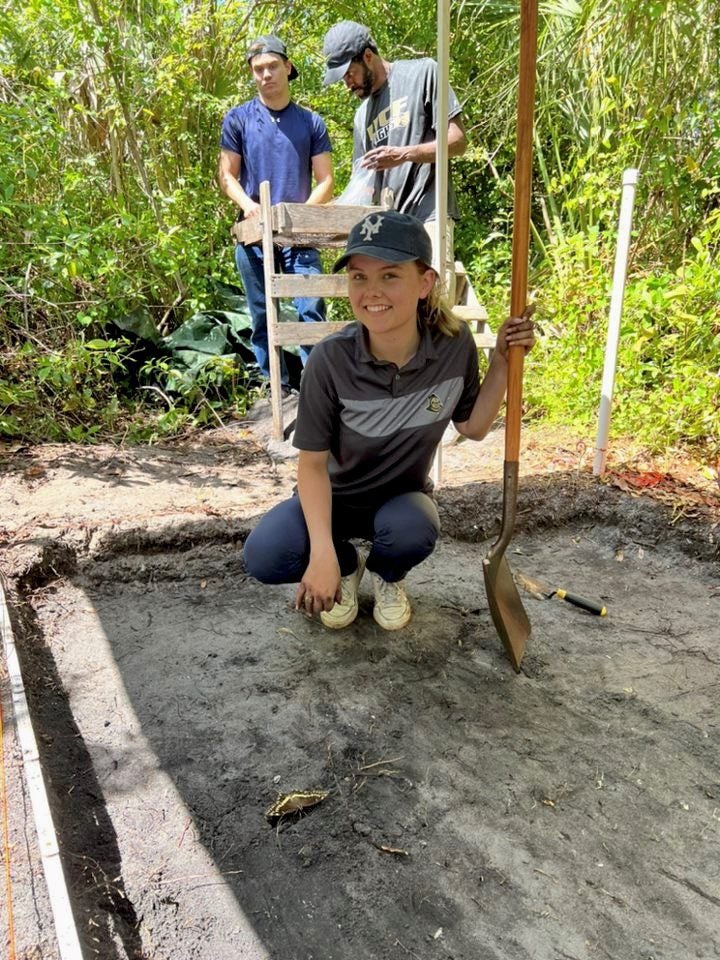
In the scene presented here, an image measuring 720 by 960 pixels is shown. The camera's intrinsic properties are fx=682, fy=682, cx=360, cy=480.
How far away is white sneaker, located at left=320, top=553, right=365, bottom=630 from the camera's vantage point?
2.30 meters

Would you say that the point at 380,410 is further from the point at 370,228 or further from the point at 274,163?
the point at 274,163

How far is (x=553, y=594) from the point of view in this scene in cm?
256

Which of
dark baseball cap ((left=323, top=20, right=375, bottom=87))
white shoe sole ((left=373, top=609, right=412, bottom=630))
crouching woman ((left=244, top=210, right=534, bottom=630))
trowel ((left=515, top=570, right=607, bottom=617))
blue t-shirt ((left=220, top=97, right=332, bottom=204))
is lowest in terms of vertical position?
trowel ((left=515, top=570, right=607, bottom=617))

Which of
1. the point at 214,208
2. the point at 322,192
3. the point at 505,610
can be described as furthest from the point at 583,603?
the point at 214,208

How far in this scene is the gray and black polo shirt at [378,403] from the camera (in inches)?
76.5

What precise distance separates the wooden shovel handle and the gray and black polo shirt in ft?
0.44

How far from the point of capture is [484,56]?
6121mm

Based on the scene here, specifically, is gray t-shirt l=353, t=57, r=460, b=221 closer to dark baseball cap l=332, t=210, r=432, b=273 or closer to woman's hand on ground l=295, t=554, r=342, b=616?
dark baseball cap l=332, t=210, r=432, b=273

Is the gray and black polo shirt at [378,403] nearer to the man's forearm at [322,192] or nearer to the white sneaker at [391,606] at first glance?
the white sneaker at [391,606]

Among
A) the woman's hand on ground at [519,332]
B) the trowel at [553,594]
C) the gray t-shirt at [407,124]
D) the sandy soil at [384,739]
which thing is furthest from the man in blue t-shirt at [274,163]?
the woman's hand on ground at [519,332]

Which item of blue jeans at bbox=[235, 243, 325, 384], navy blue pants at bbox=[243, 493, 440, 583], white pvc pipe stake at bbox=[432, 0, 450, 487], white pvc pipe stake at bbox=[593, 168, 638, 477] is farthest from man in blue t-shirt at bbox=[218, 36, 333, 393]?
navy blue pants at bbox=[243, 493, 440, 583]

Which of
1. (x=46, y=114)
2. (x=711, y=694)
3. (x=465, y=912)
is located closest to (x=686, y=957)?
(x=465, y=912)

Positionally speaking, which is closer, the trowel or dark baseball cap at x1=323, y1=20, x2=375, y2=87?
the trowel

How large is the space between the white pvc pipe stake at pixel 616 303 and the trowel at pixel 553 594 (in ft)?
2.68
